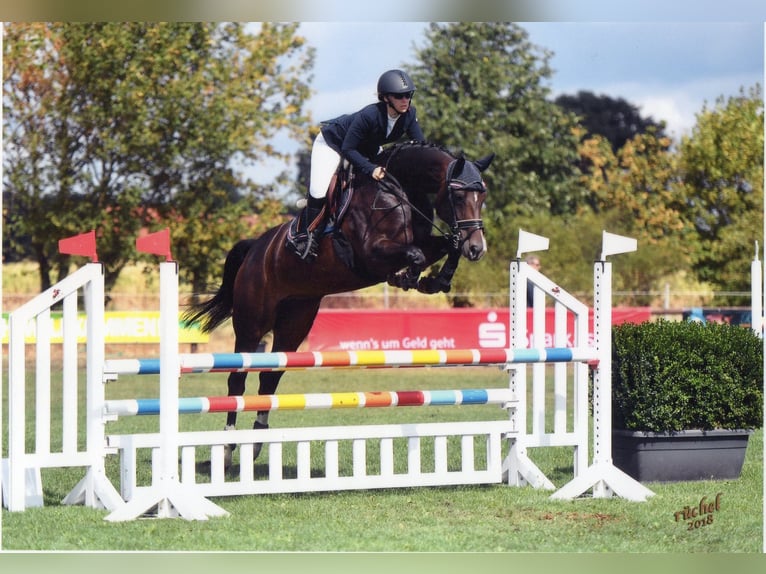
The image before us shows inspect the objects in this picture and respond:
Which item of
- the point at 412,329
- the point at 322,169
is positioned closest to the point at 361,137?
the point at 322,169

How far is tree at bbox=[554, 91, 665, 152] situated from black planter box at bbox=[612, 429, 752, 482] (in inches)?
1020

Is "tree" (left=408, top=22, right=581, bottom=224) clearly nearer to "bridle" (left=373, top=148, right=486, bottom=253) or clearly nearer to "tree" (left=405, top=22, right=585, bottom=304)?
"tree" (left=405, top=22, right=585, bottom=304)

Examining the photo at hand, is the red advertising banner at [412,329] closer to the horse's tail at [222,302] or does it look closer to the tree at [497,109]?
the tree at [497,109]

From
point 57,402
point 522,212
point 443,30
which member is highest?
point 443,30

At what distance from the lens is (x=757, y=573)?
3.40 m

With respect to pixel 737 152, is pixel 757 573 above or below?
below

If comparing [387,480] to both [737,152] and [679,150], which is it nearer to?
[737,152]

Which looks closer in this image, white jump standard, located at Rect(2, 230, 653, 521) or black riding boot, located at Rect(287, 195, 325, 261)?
white jump standard, located at Rect(2, 230, 653, 521)

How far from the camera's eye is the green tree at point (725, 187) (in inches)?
818

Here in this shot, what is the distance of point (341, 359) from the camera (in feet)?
14.4

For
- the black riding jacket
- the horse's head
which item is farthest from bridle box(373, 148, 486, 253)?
the black riding jacket

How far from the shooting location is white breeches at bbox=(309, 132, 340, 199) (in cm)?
516

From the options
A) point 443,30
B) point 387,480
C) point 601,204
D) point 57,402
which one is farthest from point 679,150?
point 387,480

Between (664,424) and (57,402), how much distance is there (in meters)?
6.79
